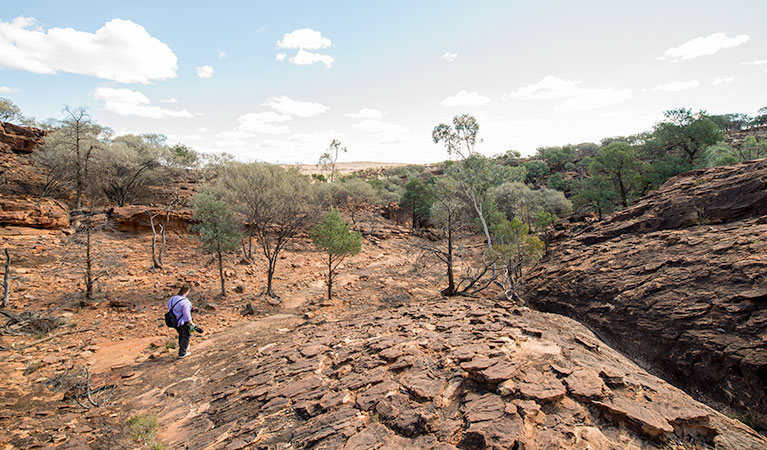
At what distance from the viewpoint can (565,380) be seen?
167 inches

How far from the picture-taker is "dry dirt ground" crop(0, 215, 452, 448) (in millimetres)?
5270

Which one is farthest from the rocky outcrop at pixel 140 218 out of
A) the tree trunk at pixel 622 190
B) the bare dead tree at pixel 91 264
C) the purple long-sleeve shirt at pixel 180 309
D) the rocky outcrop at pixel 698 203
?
the tree trunk at pixel 622 190

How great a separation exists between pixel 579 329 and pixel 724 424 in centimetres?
372

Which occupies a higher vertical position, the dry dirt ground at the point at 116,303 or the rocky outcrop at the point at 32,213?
the rocky outcrop at the point at 32,213

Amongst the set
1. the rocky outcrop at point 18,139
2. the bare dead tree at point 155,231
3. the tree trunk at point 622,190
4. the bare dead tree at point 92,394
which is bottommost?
the bare dead tree at point 92,394

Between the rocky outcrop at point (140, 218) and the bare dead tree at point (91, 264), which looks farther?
the rocky outcrop at point (140, 218)

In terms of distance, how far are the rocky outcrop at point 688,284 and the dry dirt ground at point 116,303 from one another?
7.51 metres

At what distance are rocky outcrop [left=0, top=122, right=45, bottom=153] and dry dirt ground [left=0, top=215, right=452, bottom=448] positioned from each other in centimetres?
1346

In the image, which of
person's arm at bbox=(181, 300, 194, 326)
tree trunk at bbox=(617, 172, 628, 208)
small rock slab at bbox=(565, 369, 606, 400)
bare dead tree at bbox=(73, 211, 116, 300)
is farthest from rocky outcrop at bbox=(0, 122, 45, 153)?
tree trunk at bbox=(617, 172, 628, 208)

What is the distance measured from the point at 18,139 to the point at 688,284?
3836 cm

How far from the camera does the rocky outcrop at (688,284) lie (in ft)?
20.1

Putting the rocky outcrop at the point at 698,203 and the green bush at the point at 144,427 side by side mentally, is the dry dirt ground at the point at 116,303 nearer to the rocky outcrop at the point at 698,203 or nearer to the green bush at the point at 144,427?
the green bush at the point at 144,427

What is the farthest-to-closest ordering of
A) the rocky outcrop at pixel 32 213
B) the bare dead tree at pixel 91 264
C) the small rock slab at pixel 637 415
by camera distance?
1. the rocky outcrop at pixel 32 213
2. the bare dead tree at pixel 91 264
3. the small rock slab at pixel 637 415

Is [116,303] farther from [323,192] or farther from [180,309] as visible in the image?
[323,192]
